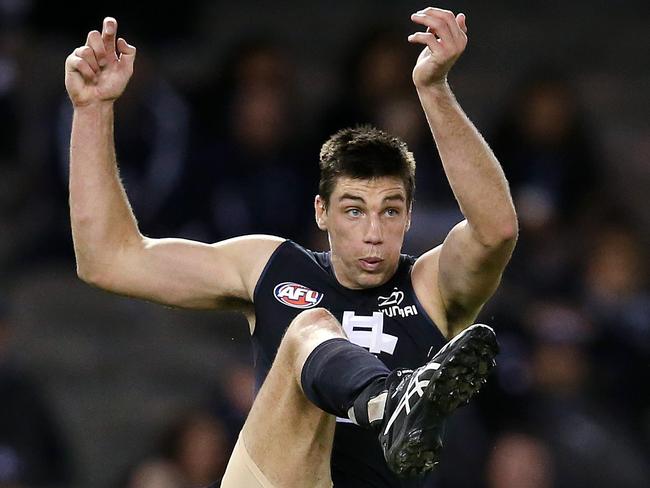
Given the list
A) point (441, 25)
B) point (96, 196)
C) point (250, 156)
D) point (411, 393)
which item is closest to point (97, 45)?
point (96, 196)

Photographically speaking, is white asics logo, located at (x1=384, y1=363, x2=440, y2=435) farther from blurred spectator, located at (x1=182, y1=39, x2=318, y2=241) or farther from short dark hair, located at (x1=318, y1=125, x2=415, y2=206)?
blurred spectator, located at (x1=182, y1=39, x2=318, y2=241)

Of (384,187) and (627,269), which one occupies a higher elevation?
(384,187)

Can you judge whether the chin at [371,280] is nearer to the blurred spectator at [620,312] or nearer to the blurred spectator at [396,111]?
the blurred spectator at [396,111]

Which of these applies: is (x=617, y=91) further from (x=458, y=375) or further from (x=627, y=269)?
(x=458, y=375)

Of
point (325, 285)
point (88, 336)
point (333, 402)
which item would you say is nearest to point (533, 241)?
point (88, 336)

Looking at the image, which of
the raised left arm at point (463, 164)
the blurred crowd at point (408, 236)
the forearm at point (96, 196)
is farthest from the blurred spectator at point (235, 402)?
the raised left arm at point (463, 164)

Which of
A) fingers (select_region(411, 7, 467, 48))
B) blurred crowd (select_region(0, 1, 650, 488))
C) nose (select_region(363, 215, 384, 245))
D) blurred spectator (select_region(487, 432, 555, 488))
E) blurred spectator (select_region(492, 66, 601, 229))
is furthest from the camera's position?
blurred spectator (select_region(492, 66, 601, 229))

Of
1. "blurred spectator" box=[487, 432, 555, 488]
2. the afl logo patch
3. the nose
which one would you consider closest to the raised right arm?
the afl logo patch

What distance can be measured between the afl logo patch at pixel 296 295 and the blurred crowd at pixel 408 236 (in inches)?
95.4

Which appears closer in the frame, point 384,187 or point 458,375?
point 458,375

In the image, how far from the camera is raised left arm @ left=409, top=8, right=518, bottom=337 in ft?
14.0

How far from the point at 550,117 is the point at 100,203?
407 centimetres

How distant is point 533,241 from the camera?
317 inches

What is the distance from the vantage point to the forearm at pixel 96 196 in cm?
475
